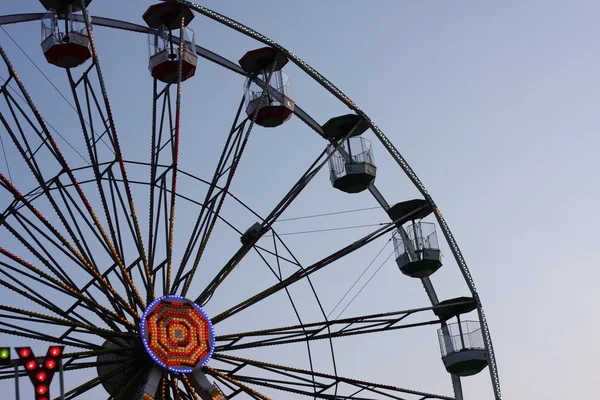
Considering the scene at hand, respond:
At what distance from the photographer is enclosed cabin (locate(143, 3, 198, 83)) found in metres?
24.0

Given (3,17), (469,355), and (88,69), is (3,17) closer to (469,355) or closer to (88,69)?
(88,69)

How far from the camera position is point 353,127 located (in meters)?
26.6

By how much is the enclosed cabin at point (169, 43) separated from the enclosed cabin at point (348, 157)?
13.7 ft

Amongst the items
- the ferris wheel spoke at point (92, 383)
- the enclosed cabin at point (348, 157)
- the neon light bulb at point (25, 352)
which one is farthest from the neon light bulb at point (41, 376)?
the enclosed cabin at point (348, 157)

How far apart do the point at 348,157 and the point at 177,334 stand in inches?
301

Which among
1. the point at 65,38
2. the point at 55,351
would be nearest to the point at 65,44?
the point at 65,38

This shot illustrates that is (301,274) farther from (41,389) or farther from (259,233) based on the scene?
(41,389)

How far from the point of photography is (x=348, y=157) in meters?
26.8

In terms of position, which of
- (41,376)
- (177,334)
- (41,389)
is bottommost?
(41,389)

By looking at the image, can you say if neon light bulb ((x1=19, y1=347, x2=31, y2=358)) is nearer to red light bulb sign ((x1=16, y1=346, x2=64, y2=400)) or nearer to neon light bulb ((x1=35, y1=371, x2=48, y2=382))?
red light bulb sign ((x1=16, y1=346, x2=64, y2=400))

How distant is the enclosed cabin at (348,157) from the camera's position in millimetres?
26594

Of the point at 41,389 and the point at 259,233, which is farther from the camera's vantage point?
the point at 259,233

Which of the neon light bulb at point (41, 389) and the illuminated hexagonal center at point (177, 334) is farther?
the illuminated hexagonal center at point (177, 334)

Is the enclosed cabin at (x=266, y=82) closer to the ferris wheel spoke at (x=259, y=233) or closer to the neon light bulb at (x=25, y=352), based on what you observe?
the ferris wheel spoke at (x=259, y=233)
